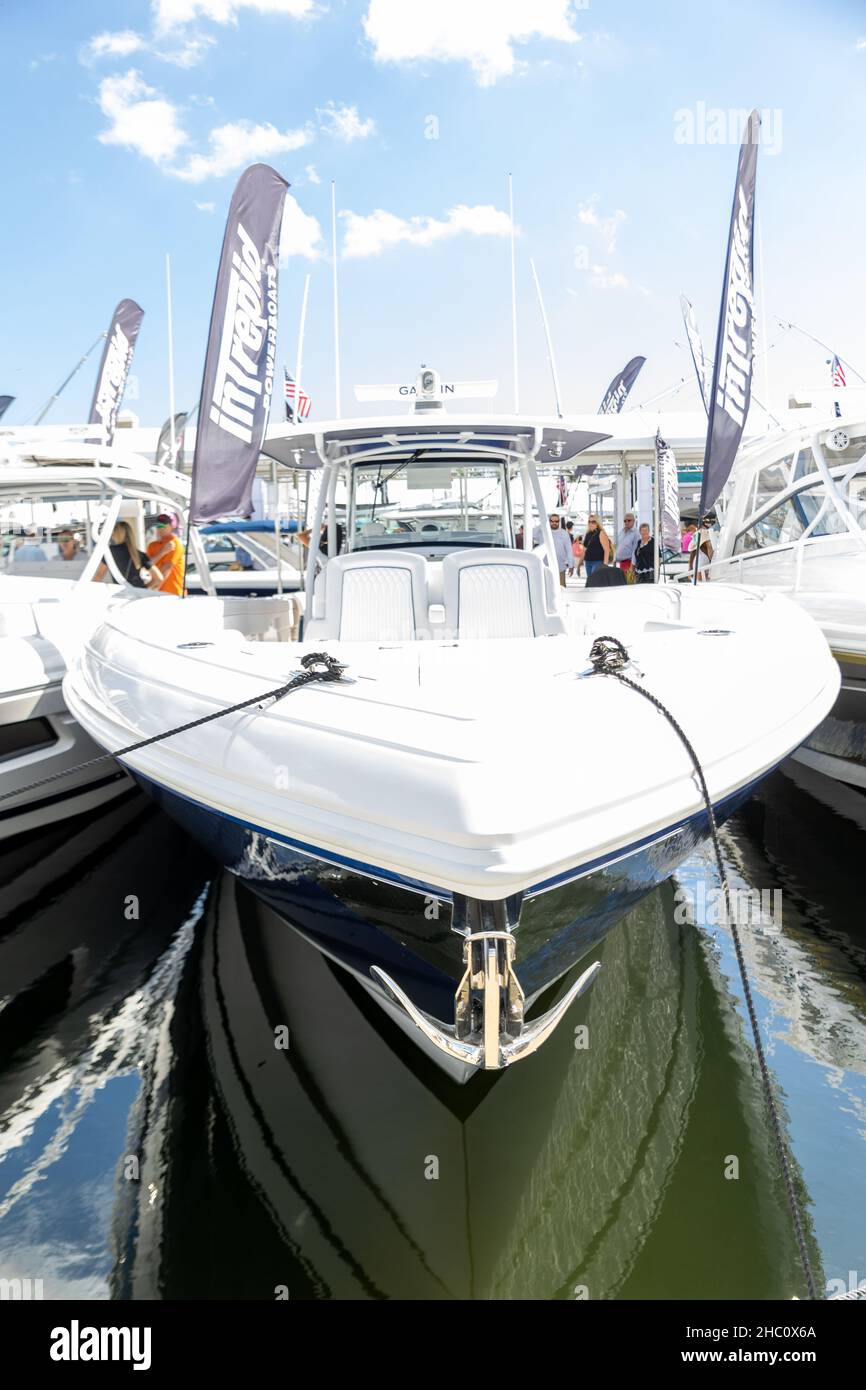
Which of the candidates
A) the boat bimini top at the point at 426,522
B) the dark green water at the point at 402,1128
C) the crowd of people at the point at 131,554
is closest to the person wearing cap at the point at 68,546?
the crowd of people at the point at 131,554

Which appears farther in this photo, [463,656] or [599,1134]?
[463,656]

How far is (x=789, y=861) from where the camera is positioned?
4.98 metres

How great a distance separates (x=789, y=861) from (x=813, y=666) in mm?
1778

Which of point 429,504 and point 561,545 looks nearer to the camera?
point 429,504

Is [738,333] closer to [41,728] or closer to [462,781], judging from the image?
[41,728]

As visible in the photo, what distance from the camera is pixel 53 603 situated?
5512 mm

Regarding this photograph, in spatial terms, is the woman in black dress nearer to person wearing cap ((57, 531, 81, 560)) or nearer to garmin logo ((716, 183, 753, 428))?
garmin logo ((716, 183, 753, 428))

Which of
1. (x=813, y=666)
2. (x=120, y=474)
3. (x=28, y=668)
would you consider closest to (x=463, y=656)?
(x=813, y=666)

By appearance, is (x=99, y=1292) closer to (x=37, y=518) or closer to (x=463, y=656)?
(x=463, y=656)

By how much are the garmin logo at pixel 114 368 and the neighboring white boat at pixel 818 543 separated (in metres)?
10.7

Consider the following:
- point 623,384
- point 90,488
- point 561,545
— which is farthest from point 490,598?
point 623,384

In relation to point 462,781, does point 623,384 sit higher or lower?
higher

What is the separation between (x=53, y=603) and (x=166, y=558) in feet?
4.48
